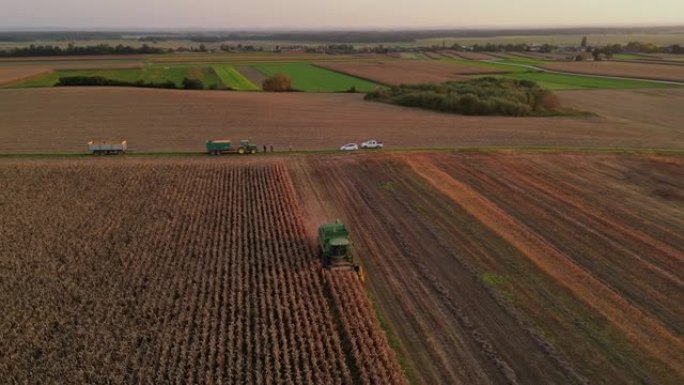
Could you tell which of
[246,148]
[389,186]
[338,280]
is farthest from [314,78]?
[338,280]

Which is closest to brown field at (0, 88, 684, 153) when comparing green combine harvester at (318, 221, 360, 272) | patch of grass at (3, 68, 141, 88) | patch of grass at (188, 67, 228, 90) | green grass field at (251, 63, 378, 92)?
patch of grass at (188, 67, 228, 90)

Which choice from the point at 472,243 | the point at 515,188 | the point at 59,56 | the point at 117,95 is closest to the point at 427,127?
the point at 515,188

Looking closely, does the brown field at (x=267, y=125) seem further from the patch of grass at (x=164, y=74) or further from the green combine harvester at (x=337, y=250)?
the green combine harvester at (x=337, y=250)

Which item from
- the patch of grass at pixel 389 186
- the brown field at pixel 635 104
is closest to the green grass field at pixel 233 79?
the brown field at pixel 635 104

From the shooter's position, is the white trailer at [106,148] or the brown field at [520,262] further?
the white trailer at [106,148]

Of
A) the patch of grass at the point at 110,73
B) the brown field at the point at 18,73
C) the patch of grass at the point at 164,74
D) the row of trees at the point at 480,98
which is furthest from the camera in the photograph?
the patch of grass at the point at 110,73

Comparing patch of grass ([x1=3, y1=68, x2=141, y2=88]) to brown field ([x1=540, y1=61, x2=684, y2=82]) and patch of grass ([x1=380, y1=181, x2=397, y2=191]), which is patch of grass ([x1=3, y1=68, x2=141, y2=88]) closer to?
patch of grass ([x1=380, y1=181, x2=397, y2=191])
